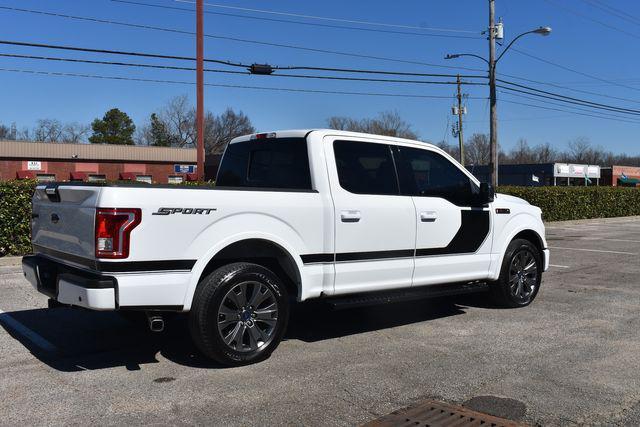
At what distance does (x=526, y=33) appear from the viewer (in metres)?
25.2

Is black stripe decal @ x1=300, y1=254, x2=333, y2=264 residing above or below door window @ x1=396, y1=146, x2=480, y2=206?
below

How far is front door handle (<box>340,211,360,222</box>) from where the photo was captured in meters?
5.54

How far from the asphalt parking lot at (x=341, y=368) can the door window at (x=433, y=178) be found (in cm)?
143

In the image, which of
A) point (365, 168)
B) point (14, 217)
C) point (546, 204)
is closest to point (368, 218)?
point (365, 168)

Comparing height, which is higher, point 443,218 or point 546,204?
point 443,218

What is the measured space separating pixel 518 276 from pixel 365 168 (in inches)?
107

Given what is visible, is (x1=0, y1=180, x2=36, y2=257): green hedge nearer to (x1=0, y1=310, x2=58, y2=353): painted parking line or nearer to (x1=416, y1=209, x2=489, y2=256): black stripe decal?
(x1=0, y1=310, x2=58, y2=353): painted parking line

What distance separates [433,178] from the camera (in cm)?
648

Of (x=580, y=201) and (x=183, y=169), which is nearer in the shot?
(x=580, y=201)

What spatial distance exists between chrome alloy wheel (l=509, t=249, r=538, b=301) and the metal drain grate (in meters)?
3.45

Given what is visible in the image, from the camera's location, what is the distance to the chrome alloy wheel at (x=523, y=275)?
7.27 metres

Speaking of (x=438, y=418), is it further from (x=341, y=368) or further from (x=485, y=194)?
(x=485, y=194)

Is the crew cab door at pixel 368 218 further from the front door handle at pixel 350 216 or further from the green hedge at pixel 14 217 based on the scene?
the green hedge at pixel 14 217

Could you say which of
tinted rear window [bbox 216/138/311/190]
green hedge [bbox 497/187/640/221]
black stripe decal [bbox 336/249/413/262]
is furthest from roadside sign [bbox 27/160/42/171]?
black stripe decal [bbox 336/249/413/262]
